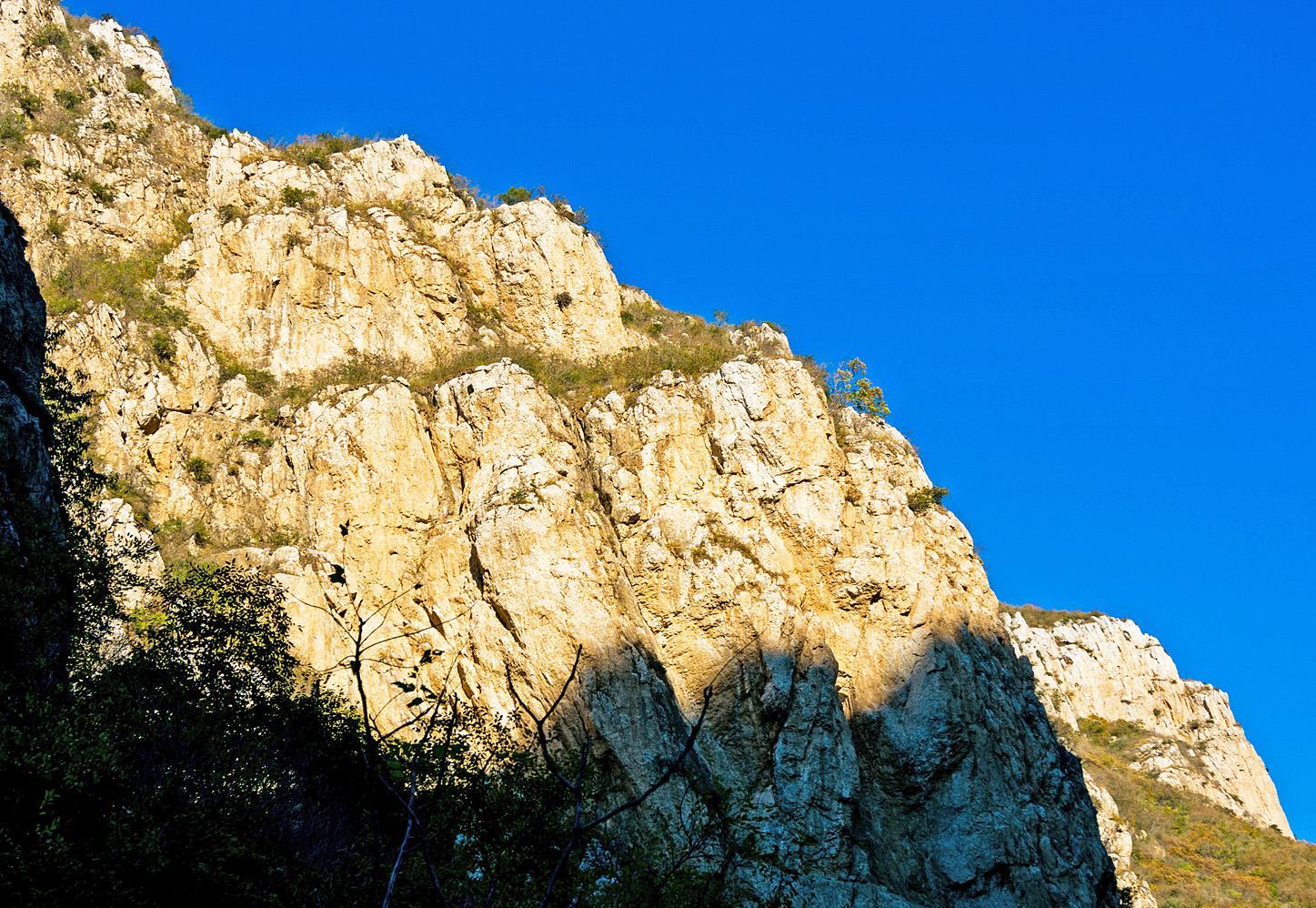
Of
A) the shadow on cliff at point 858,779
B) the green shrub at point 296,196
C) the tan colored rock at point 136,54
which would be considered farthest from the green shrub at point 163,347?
the shadow on cliff at point 858,779

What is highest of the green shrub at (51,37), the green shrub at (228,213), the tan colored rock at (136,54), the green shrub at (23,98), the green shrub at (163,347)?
the tan colored rock at (136,54)

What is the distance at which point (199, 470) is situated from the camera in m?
32.0

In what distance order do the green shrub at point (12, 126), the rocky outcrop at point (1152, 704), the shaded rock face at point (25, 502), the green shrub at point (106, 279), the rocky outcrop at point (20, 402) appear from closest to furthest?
the shaded rock face at point (25, 502)
the rocky outcrop at point (20, 402)
the green shrub at point (106, 279)
the green shrub at point (12, 126)
the rocky outcrop at point (1152, 704)

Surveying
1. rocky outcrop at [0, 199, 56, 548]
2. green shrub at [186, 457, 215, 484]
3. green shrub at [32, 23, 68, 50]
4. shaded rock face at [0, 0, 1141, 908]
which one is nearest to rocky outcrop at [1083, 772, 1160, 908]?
shaded rock face at [0, 0, 1141, 908]

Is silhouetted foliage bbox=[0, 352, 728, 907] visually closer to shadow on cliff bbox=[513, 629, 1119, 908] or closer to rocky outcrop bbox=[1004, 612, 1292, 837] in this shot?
Result: shadow on cliff bbox=[513, 629, 1119, 908]

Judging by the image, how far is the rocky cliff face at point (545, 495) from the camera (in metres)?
28.9

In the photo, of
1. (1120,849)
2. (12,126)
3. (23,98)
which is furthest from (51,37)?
(1120,849)

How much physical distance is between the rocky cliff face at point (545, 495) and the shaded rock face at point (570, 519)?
0.10m

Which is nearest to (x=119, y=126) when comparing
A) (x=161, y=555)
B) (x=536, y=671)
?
(x=161, y=555)

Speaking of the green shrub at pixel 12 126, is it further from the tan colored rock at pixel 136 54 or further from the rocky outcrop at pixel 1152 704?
the rocky outcrop at pixel 1152 704

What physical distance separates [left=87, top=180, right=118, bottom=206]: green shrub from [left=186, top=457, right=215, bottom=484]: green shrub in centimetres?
1198

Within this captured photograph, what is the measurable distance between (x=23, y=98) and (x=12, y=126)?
2070 mm

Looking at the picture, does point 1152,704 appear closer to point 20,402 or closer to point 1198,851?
point 1198,851

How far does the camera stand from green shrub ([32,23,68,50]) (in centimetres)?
4028
